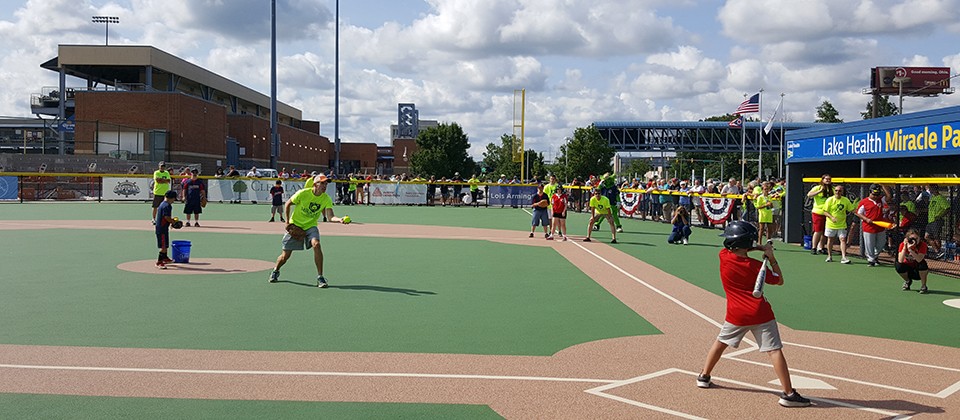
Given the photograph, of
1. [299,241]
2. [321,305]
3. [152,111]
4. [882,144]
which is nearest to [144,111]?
[152,111]

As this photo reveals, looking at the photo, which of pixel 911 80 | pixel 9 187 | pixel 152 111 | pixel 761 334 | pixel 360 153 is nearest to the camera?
pixel 761 334

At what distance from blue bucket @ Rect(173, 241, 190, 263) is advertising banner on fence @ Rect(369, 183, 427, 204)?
2718cm

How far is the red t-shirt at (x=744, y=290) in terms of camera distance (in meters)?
6.37

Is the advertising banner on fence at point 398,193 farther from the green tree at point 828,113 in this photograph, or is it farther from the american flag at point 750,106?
the green tree at point 828,113

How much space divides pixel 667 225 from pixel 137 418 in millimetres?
24628

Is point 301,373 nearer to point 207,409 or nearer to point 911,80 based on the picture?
point 207,409

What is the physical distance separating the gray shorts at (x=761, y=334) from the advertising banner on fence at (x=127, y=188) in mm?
38092

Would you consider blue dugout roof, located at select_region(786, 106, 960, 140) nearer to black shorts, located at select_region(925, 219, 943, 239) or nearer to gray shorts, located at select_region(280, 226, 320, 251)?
black shorts, located at select_region(925, 219, 943, 239)

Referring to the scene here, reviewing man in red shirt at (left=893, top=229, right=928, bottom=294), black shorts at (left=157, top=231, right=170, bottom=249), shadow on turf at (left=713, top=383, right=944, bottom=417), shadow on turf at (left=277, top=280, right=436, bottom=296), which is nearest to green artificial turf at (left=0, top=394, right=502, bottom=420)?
shadow on turf at (left=713, top=383, right=944, bottom=417)

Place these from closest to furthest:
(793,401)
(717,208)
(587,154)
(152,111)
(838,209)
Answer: (793,401) → (838,209) → (717,208) → (152,111) → (587,154)

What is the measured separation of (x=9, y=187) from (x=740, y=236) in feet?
132

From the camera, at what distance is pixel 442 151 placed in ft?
256

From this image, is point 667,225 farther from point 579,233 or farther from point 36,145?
point 36,145

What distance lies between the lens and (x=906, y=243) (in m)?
12.2
